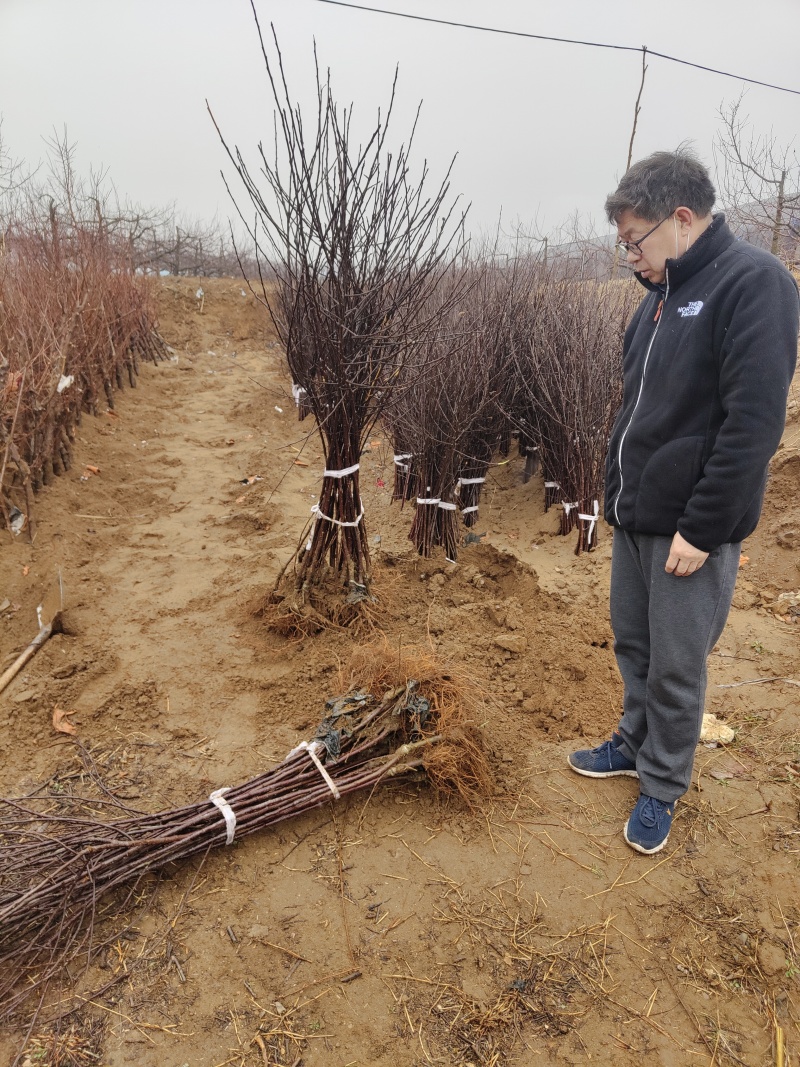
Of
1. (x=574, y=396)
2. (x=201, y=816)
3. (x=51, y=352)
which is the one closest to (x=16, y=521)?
(x=51, y=352)

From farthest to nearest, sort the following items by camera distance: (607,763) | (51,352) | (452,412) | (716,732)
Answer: (51,352) < (452,412) < (716,732) < (607,763)

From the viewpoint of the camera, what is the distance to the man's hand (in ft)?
5.57

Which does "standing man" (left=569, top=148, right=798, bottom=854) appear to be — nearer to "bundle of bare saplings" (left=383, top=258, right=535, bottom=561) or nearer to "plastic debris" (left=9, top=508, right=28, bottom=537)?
"bundle of bare saplings" (left=383, top=258, right=535, bottom=561)

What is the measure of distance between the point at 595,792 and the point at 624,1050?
839 mm

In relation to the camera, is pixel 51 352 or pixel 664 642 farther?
pixel 51 352

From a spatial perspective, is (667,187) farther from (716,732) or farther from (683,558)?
(716,732)

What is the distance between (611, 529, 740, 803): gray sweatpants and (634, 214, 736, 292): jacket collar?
0.76m

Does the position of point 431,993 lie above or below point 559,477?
below

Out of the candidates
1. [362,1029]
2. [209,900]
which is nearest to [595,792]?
[362,1029]

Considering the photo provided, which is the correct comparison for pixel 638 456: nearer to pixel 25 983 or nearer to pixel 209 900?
pixel 209 900

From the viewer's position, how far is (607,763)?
7.55ft

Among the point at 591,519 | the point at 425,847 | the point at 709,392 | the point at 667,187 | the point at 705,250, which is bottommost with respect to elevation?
the point at 425,847

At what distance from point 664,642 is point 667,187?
50.2 inches

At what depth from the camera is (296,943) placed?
171 centimetres
